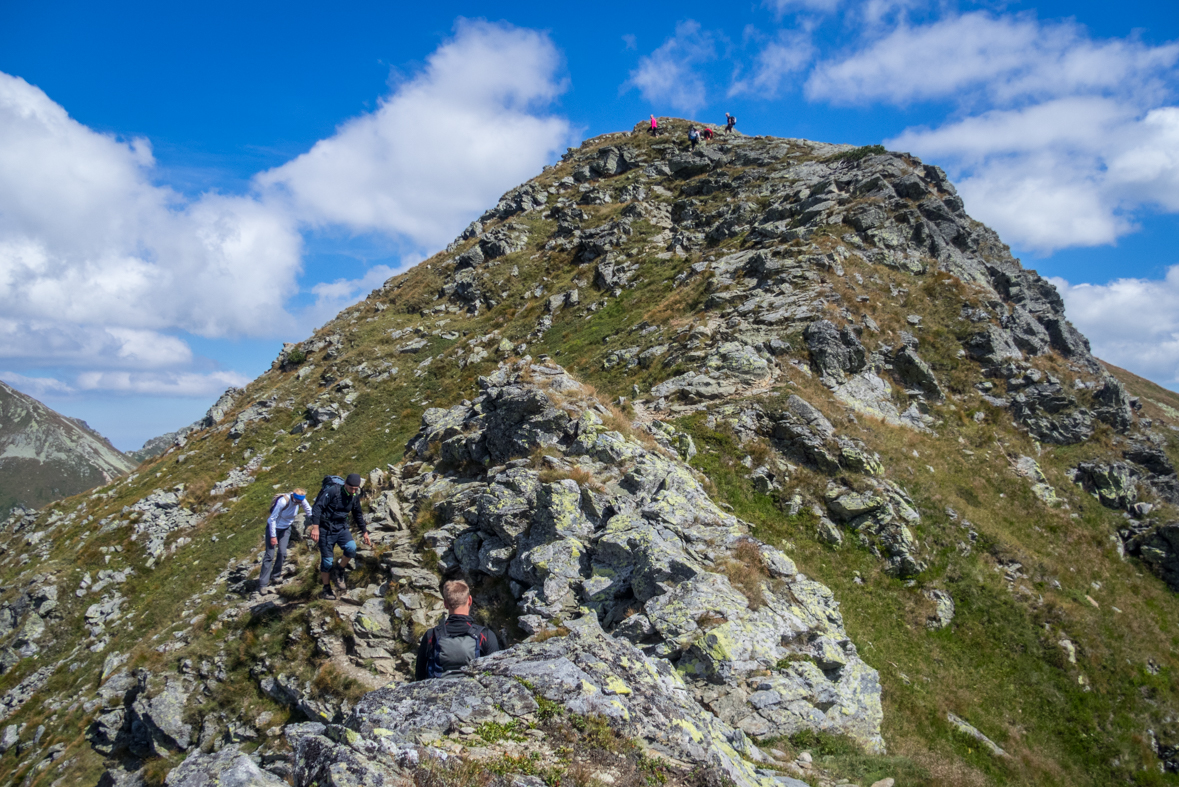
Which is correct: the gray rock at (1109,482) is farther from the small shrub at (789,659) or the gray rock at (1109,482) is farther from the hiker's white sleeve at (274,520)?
the hiker's white sleeve at (274,520)

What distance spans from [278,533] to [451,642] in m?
12.1

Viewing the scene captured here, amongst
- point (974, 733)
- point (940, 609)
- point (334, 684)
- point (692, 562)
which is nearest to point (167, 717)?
point (334, 684)

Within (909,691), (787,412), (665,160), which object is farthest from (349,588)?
(665,160)

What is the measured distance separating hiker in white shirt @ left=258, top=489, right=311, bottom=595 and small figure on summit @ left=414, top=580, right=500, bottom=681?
→ 1058 cm

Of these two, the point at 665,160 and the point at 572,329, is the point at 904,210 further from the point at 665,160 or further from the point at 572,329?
the point at 665,160

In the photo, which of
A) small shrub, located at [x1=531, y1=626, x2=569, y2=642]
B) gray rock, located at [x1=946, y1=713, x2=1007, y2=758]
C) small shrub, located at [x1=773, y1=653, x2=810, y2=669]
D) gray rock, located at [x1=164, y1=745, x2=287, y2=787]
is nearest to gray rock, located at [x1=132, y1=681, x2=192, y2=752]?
gray rock, located at [x1=164, y1=745, x2=287, y2=787]

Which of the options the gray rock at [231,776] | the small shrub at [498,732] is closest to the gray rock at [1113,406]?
the small shrub at [498,732]

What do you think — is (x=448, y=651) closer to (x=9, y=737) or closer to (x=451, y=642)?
(x=451, y=642)

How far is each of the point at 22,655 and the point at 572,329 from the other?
123 feet

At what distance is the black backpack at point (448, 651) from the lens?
7961 millimetres

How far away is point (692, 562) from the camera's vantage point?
1323 centimetres

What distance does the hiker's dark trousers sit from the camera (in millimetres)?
16422

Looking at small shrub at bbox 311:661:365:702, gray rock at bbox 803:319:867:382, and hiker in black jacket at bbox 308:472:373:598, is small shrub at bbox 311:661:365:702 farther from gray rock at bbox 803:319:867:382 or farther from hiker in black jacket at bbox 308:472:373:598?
gray rock at bbox 803:319:867:382

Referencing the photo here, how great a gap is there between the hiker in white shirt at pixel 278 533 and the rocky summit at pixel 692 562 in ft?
2.70
